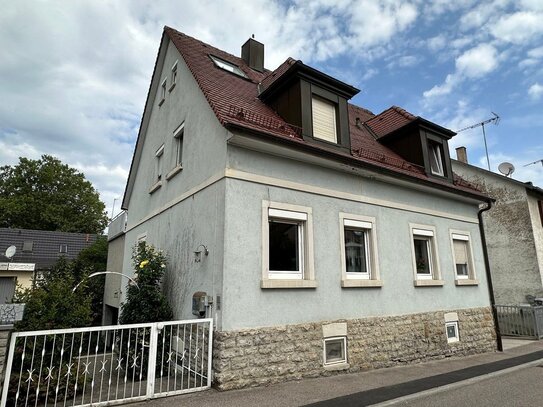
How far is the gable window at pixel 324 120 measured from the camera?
8586mm

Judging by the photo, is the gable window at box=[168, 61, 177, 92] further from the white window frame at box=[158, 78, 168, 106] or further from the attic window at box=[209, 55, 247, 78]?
the attic window at box=[209, 55, 247, 78]

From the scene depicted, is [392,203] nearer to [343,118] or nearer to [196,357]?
[343,118]

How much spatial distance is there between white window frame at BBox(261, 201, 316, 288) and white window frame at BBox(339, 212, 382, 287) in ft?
3.06

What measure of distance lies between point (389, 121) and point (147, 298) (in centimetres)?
1024

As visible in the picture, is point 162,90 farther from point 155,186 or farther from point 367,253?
point 367,253

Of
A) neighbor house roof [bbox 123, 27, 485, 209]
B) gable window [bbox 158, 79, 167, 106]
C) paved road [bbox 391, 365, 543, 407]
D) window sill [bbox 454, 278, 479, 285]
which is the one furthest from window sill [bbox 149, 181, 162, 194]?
window sill [bbox 454, 278, 479, 285]

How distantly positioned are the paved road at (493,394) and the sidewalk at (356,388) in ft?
0.87

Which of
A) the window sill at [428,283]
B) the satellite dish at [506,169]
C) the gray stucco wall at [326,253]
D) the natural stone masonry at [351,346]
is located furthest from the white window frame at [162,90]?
the satellite dish at [506,169]

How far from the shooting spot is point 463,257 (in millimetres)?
11102

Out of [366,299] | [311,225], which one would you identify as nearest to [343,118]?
[311,225]

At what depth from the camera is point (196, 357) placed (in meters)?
6.11

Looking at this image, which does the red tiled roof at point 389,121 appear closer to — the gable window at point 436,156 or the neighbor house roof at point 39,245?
the gable window at point 436,156

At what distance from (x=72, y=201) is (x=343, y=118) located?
37377 millimetres

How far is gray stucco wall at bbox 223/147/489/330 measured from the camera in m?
6.38
